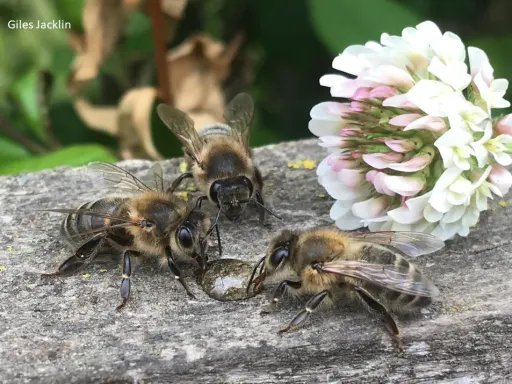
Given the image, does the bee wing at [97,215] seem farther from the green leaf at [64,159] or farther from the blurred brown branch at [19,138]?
the blurred brown branch at [19,138]

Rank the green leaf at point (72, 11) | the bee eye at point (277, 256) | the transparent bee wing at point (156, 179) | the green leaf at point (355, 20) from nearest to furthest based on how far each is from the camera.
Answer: the bee eye at point (277, 256)
the transparent bee wing at point (156, 179)
the green leaf at point (355, 20)
the green leaf at point (72, 11)

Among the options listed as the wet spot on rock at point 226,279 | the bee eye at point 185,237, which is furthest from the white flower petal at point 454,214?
the bee eye at point 185,237

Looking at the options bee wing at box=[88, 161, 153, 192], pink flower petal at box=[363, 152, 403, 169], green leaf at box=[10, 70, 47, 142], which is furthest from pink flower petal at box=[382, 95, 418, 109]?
green leaf at box=[10, 70, 47, 142]

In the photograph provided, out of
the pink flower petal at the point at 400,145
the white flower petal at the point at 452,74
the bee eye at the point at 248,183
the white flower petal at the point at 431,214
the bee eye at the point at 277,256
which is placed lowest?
the bee eye at the point at 277,256

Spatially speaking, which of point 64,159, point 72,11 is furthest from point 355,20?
point 64,159

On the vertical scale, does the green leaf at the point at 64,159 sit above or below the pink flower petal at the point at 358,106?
below

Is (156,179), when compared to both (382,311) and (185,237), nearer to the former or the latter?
(185,237)
